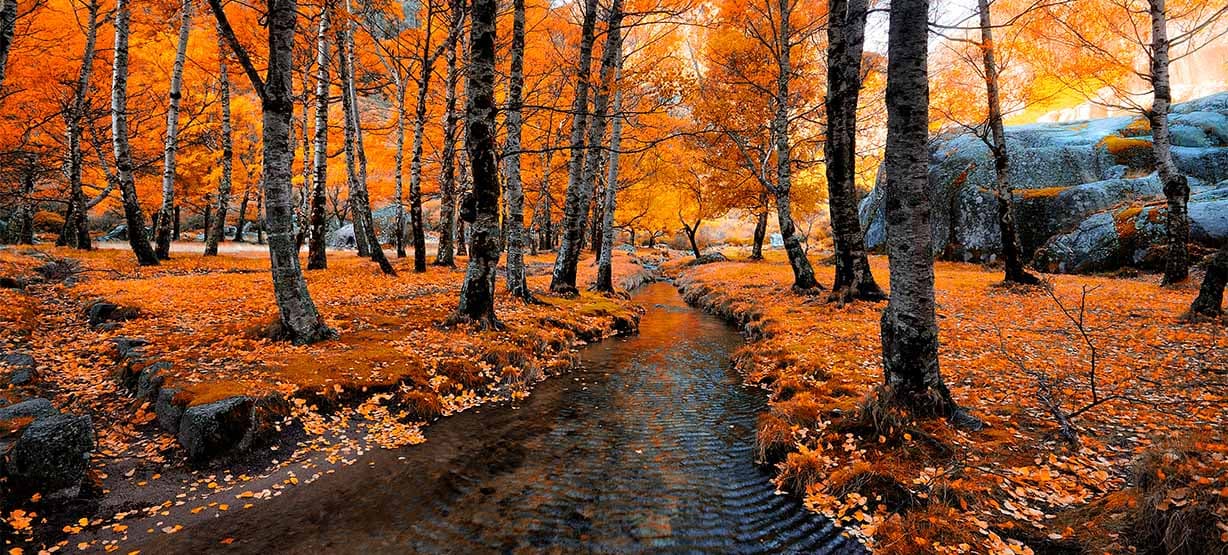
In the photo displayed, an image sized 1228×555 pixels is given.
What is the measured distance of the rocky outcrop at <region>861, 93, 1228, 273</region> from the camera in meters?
17.2

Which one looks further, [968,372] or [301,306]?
[301,306]

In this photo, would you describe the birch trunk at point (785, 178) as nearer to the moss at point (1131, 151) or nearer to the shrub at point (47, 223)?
the moss at point (1131, 151)

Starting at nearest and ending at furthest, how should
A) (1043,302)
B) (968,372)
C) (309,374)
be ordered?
(309,374) → (968,372) → (1043,302)

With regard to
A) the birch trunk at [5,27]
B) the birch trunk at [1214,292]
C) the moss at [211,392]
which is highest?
the birch trunk at [5,27]

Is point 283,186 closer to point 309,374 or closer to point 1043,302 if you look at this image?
point 309,374

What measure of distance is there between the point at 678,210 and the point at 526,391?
2615 centimetres

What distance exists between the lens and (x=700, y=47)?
25609mm

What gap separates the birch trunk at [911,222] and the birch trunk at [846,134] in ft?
26.4

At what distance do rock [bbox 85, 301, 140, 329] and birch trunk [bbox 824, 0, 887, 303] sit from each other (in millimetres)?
16033

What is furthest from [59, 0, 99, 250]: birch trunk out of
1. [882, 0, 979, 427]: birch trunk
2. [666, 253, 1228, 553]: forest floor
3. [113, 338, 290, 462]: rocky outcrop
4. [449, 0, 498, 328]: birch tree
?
[666, 253, 1228, 553]: forest floor

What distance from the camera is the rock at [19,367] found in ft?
20.7

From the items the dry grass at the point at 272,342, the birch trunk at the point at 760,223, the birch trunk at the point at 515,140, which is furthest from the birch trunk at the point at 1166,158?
the birch trunk at the point at 515,140

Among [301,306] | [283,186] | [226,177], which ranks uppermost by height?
[226,177]

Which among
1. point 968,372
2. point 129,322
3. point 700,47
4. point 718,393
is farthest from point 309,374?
point 700,47
